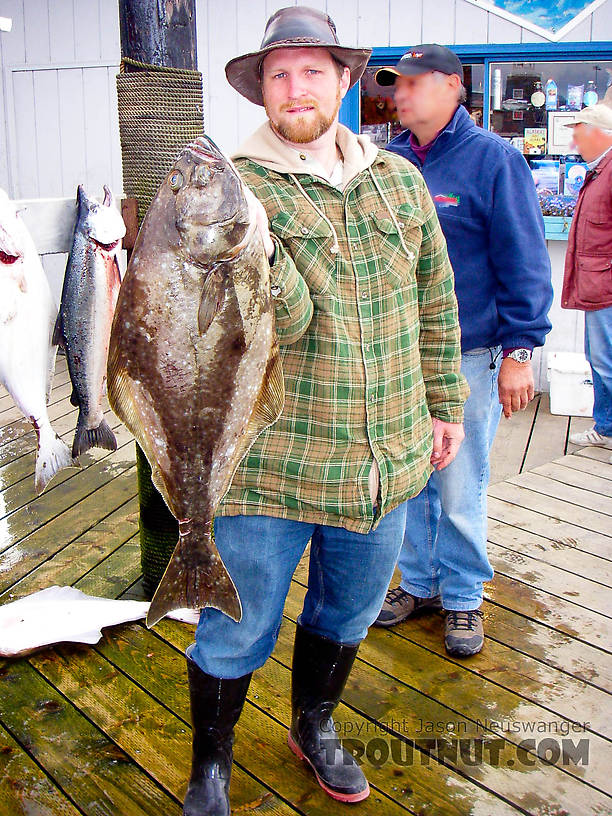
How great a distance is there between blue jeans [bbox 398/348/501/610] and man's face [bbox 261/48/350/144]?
4.40 ft

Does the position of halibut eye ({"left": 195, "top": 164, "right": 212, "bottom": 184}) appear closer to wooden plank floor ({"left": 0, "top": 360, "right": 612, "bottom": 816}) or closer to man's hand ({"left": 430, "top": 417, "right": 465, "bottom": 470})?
man's hand ({"left": 430, "top": 417, "right": 465, "bottom": 470})

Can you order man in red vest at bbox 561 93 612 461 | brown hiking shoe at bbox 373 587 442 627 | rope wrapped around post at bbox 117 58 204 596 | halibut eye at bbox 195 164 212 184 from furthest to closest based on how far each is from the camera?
1. man in red vest at bbox 561 93 612 461
2. brown hiking shoe at bbox 373 587 442 627
3. rope wrapped around post at bbox 117 58 204 596
4. halibut eye at bbox 195 164 212 184

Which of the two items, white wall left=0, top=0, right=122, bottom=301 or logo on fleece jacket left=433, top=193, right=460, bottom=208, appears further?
white wall left=0, top=0, right=122, bottom=301

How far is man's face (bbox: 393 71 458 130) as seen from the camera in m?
3.15

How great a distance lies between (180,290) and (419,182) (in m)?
0.92

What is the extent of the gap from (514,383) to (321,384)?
1.30m

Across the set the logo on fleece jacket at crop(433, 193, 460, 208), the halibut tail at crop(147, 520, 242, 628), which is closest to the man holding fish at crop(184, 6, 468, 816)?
the halibut tail at crop(147, 520, 242, 628)

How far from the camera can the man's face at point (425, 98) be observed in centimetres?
315

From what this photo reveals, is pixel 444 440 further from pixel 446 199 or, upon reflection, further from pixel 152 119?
pixel 152 119

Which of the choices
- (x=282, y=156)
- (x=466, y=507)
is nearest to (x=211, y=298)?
(x=282, y=156)

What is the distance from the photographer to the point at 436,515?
3.42m

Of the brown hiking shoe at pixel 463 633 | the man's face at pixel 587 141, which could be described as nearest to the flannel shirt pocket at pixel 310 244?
the brown hiking shoe at pixel 463 633

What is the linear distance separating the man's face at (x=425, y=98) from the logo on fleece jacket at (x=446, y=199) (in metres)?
0.30

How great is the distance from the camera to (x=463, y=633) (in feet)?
10.5
